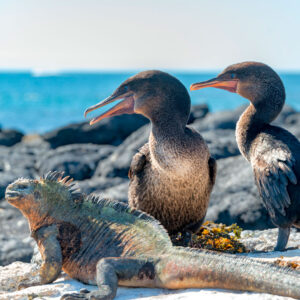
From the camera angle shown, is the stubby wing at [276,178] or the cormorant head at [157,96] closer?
the stubby wing at [276,178]

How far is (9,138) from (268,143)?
1548 centimetres

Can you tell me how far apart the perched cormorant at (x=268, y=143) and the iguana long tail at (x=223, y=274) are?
1725mm

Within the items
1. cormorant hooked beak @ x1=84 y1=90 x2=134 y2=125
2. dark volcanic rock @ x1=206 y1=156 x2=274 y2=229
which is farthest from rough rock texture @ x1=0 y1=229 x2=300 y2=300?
dark volcanic rock @ x1=206 y1=156 x2=274 y2=229

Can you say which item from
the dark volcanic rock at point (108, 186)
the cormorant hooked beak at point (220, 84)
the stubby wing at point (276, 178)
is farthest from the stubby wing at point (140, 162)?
the dark volcanic rock at point (108, 186)

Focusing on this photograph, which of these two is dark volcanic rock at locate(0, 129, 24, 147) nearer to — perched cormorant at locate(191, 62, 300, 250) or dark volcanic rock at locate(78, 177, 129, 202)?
dark volcanic rock at locate(78, 177, 129, 202)

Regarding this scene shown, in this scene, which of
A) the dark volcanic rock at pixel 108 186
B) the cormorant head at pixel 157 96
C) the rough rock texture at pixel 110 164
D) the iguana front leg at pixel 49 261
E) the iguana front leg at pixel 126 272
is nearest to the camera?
the iguana front leg at pixel 126 272

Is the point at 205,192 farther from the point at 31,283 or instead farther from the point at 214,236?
the point at 31,283

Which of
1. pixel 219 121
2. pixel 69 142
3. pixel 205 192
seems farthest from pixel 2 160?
pixel 205 192

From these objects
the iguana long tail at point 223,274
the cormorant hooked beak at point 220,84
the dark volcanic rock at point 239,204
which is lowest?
the dark volcanic rock at point 239,204

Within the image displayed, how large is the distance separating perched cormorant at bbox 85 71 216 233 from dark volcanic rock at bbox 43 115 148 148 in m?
12.2

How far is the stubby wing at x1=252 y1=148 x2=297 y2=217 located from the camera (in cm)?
529

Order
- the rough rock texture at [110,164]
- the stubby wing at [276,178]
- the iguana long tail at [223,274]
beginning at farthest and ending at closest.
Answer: the rough rock texture at [110,164], the stubby wing at [276,178], the iguana long tail at [223,274]

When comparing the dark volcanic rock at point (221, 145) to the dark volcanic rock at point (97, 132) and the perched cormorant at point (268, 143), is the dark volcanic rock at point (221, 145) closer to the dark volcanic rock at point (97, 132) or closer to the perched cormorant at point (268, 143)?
the dark volcanic rock at point (97, 132)

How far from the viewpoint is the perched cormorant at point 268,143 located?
5316 millimetres
